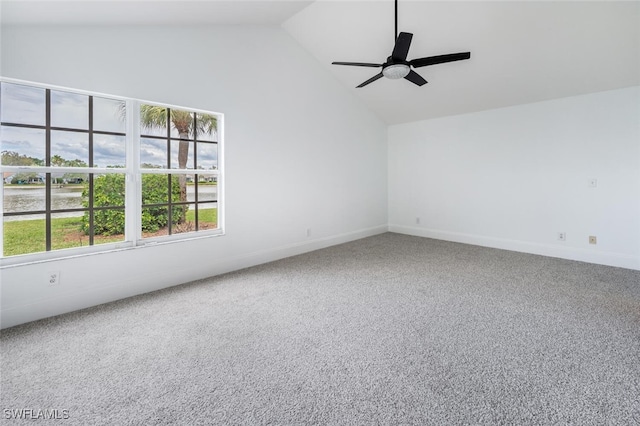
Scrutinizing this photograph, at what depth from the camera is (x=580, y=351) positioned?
2.02 metres

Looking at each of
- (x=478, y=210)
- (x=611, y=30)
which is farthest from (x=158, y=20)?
(x=478, y=210)

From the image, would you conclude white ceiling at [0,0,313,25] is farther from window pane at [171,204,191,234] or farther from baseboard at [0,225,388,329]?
baseboard at [0,225,388,329]

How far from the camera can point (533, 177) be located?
4676 mm

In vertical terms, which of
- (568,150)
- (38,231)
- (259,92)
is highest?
(259,92)

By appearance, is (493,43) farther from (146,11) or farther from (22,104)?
Answer: (22,104)

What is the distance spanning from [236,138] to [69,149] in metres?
1.73

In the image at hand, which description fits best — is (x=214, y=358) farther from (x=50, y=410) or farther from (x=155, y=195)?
(x=155, y=195)

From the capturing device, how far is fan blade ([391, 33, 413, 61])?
2538 millimetres

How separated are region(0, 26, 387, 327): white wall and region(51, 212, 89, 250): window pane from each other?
24 cm

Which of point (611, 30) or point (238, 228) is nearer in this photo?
point (611, 30)

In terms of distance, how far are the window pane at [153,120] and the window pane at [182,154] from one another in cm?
19

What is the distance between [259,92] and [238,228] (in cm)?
196

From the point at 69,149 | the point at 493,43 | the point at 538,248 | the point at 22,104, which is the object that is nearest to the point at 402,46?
the point at 493,43

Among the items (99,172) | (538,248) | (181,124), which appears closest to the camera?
(99,172)
